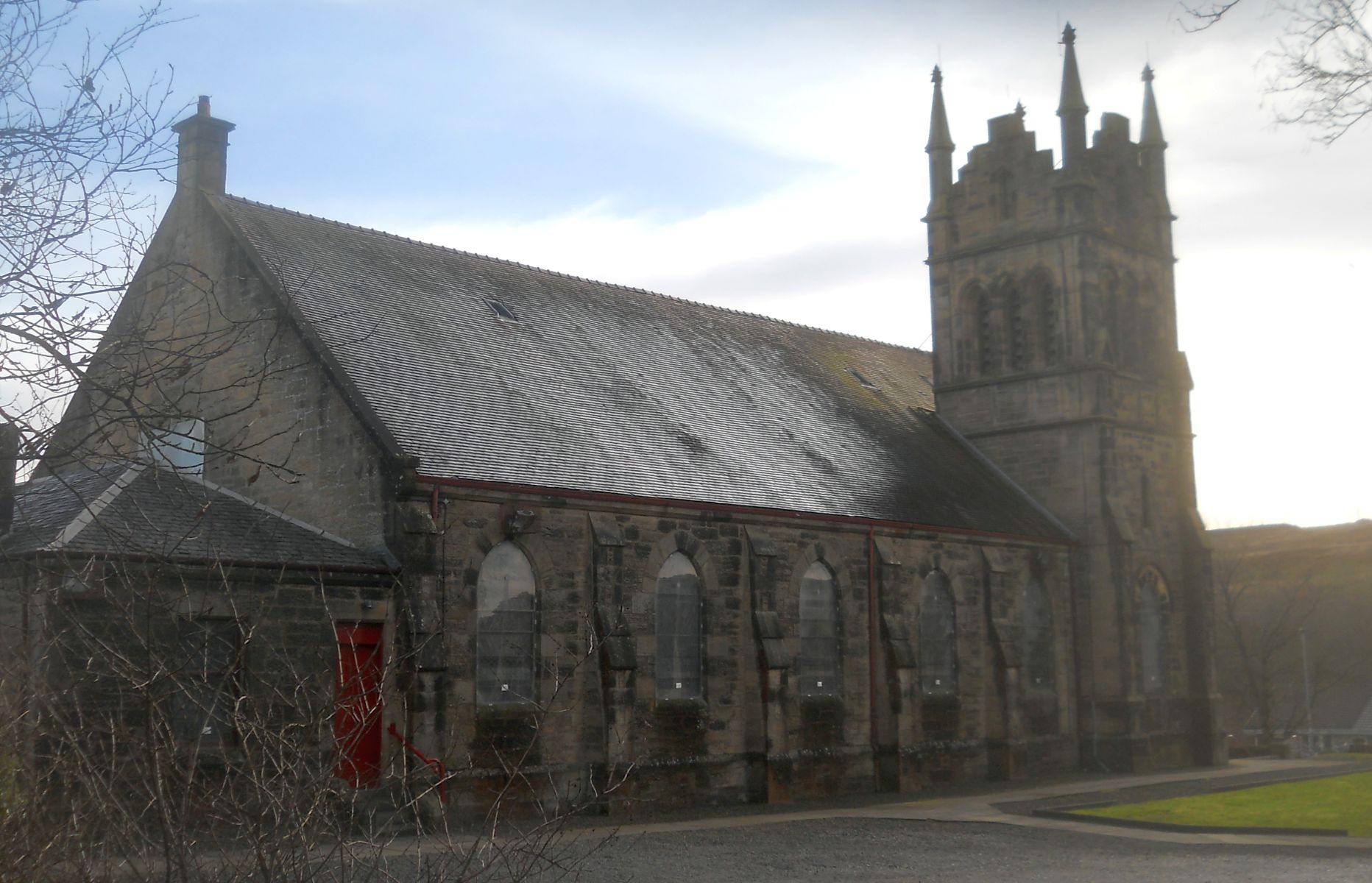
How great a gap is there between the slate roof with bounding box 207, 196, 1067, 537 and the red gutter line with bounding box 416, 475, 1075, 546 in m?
0.12

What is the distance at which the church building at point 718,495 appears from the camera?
19.8m

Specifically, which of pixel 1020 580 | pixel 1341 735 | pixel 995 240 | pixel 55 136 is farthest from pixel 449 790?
pixel 1341 735

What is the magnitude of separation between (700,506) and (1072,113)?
55.0 ft

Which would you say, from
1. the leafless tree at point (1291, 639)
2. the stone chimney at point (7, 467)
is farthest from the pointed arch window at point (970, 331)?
the leafless tree at point (1291, 639)

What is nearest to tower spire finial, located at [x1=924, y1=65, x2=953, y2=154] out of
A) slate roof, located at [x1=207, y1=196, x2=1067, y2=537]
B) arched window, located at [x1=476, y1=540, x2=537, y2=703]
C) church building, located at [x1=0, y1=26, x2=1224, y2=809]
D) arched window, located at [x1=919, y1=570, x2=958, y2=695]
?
church building, located at [x1=0, y1=26, x2=1224, y2=809]

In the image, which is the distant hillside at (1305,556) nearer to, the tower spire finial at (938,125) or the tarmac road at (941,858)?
the tower spire finial at (938,125)

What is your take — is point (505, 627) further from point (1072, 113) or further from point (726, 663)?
point (1072, 113)

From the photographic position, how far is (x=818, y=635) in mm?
24969

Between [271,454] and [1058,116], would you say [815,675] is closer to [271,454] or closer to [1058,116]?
[271,454]

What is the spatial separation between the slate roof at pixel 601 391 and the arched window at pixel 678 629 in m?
1.30

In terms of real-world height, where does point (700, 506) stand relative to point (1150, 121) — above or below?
below

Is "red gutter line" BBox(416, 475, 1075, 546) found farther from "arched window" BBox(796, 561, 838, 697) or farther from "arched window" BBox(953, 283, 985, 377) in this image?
"arched window" BBox(953, 283, 985, 377)

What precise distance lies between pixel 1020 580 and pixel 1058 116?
11.9m

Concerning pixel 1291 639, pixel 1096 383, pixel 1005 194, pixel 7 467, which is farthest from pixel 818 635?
pixel 1291 639
